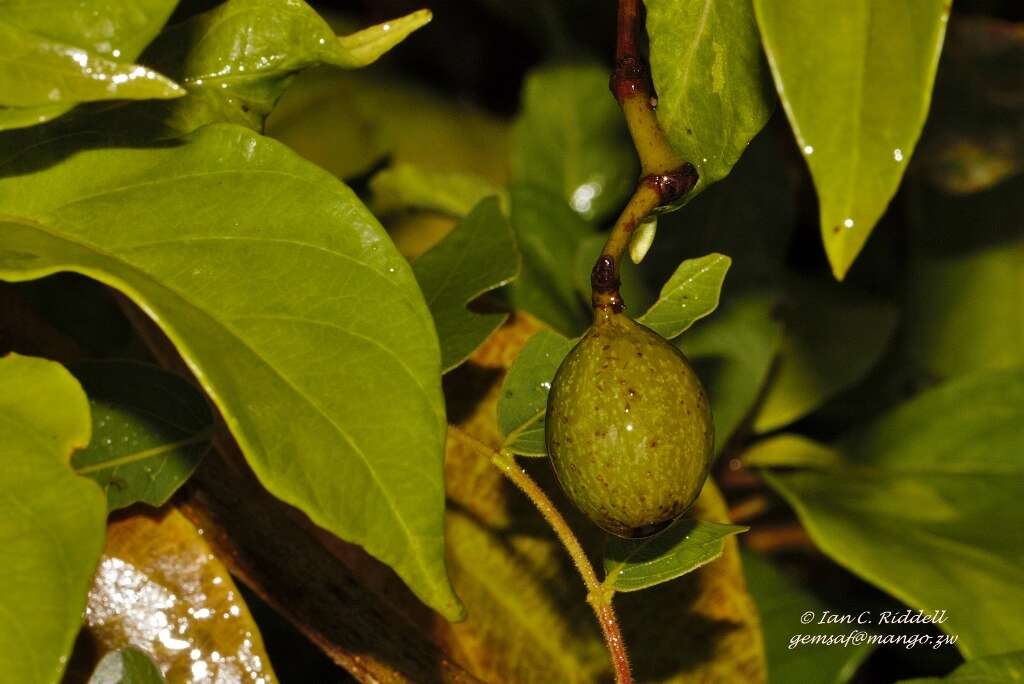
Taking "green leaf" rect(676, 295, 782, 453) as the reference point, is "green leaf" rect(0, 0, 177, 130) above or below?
above

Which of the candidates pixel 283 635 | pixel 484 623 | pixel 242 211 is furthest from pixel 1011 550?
pixel 242 211

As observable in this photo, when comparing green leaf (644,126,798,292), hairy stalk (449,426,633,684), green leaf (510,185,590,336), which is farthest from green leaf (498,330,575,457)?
green leaf (644,126,798,292)

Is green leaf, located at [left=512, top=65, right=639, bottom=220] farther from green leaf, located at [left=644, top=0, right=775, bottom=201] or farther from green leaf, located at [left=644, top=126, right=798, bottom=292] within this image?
green leaf, located at [left=644, top=0, right=775, bottom=201]

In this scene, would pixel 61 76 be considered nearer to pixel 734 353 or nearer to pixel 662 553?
pixel 662 553

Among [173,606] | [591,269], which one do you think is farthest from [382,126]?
[173,606]

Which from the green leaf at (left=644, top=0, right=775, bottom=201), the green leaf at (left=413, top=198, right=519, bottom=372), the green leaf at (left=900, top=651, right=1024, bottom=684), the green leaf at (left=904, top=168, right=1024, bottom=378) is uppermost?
the green leaf at (left=644, top=0, right=775, bottom=201)

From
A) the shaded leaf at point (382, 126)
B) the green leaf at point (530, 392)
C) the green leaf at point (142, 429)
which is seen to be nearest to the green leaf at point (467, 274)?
the green leaf at point (530, 392)

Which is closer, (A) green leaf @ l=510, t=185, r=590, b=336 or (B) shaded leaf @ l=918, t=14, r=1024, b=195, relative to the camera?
(A) green leaf @ l=510, t=185, r=590, b=336
